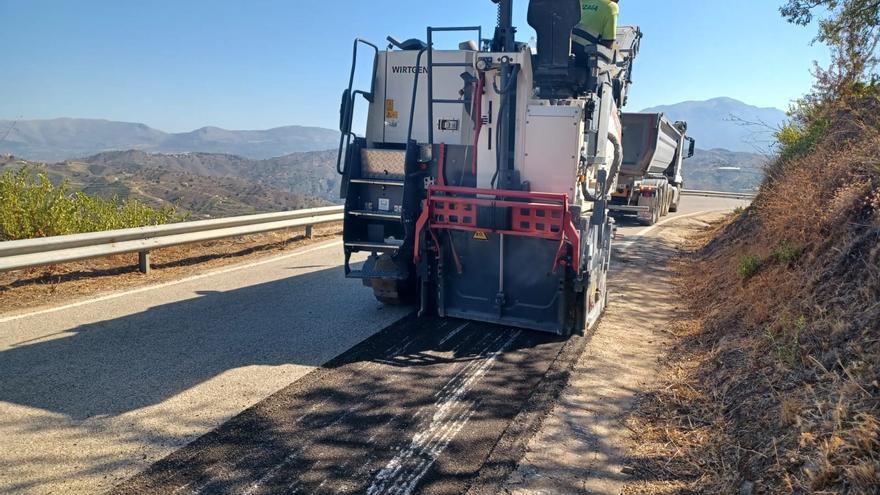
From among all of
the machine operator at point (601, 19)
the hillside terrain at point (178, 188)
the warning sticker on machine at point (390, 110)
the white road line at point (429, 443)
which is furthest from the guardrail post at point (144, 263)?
the hillside terrain at point (178, 188)

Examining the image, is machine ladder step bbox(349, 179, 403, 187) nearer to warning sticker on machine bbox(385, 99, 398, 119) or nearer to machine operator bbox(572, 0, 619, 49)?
warning sticker on machine bbox(385, 99, 398, 119)

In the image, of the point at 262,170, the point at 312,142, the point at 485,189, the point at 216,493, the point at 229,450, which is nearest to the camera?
the point at 216,493

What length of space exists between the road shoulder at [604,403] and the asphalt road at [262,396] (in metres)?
0.17

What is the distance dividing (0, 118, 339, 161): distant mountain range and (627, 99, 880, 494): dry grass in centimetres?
5139

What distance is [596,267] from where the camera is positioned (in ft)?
21.7

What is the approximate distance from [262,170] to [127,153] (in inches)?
408

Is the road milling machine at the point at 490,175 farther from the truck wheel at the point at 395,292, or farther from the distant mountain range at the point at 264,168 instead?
the distant mountain range at the point at 264,168

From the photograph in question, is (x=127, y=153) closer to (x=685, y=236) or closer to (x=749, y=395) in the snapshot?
(x=685, y=236)

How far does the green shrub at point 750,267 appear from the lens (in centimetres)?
700

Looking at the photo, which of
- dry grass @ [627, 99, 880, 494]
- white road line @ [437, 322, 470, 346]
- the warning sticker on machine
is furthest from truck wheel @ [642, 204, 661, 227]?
white road line @ [437, 322, 470, 346]

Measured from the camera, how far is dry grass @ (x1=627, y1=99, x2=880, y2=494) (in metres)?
3.06

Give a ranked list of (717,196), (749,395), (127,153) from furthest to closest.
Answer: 1. (717,196)
2. (127,153)
3. (749,395)

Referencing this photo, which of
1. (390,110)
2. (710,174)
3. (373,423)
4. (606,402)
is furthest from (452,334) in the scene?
(710,174)

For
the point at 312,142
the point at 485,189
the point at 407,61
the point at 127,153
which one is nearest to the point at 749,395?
the point at 485,189
